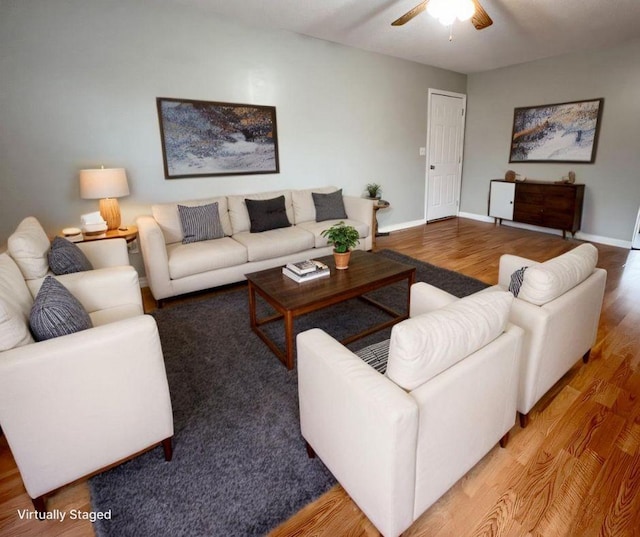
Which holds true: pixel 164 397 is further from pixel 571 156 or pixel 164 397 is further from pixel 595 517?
pixel 571 156

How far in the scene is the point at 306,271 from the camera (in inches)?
99.0

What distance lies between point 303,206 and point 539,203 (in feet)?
11.6

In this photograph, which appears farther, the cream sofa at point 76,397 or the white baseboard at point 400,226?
the white baseboard at point 400,226

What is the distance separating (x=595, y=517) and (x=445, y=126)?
584cm

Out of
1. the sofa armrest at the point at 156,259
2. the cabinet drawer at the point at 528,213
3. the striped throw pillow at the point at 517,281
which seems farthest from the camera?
the cabinet drawer at the point at 528,213

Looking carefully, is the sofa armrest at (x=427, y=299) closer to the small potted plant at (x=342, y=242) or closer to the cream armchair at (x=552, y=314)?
the cream armchair at (x=552, y=314)

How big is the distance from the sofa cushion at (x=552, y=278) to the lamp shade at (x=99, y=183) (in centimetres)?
306

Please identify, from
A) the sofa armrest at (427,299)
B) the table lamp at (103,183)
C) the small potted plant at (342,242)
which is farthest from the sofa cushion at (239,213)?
the sofa armrest at (427,299)

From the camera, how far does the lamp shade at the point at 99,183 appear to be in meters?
2.89

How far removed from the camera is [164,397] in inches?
58.3

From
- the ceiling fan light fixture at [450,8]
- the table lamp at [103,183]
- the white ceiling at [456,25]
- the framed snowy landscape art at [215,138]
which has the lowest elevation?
the table lamp at [103,183]

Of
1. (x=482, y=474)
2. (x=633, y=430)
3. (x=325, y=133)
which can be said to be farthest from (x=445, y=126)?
(x=482, y=474)

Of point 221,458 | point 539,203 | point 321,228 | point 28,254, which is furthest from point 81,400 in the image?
point 539,203

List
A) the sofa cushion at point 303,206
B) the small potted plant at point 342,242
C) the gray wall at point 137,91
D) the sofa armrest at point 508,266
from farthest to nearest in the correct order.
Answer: the sofa cushion at point 303,206, the gray wall at point 137,91, the small potted plant at point 342,242, the sofa armrest at point 508,266
